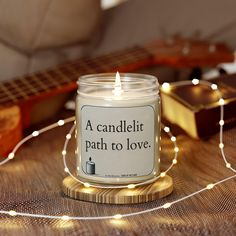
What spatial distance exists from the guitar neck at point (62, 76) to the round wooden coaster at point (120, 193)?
32 cm

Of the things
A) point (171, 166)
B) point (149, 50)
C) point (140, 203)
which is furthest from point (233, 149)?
point (149, 50)

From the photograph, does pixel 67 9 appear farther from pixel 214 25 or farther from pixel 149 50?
pixel 214 25

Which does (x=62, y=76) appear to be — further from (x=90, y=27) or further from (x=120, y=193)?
(x=120, y=193)

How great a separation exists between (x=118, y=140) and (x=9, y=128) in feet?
0.89

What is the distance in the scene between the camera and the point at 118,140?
611 mm

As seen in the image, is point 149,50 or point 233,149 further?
point 149,50

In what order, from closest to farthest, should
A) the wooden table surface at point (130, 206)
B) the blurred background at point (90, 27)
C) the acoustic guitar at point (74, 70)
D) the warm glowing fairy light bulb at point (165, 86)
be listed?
the wooden table surface at point (130, 206)
the warm glowing fairy light bulb at point (165, 86)
the acoustic guitar at point (74, 70)
the blurred background at point (90, 27)

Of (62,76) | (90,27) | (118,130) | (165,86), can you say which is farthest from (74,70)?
(118,130)

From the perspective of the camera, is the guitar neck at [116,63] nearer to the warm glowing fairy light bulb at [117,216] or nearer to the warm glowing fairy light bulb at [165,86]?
the warm glowing fairy light bulb at [165,86]

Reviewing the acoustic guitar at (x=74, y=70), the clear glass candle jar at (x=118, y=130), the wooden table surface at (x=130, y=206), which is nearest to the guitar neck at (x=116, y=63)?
the acoustic guitar at (x=74, y=70)

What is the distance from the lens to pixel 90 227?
54cm

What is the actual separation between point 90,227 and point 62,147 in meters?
0.32

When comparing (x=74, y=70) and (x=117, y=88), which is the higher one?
(x=117, y=88)

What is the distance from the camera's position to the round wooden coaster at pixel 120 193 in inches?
23.7
